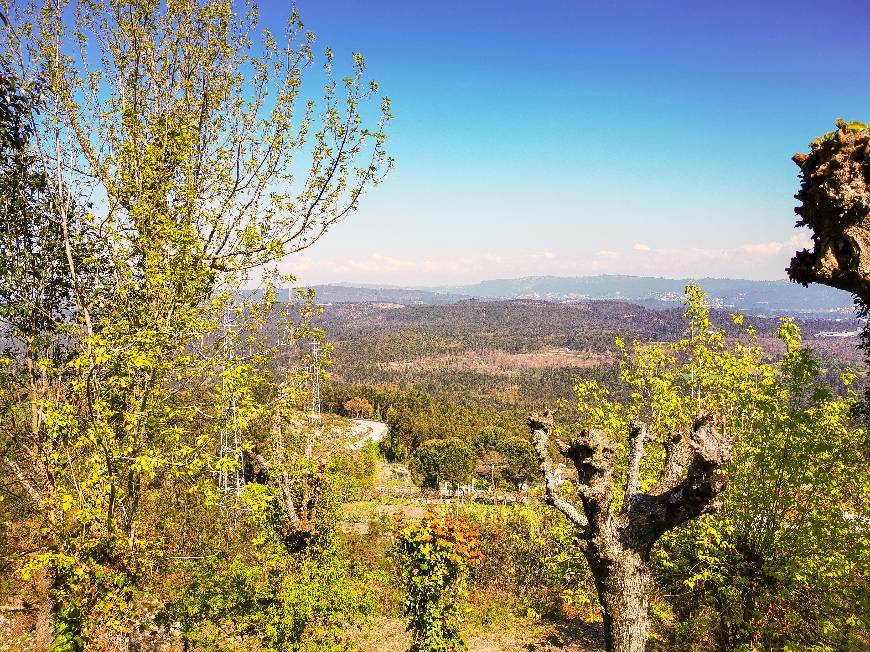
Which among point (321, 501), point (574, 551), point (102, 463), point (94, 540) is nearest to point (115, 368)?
point (102, 463)

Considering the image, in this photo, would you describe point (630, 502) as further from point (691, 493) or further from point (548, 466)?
point (548, 466)

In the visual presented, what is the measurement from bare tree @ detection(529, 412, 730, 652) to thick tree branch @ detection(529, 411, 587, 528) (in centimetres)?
1

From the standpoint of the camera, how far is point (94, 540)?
6621 millimetres

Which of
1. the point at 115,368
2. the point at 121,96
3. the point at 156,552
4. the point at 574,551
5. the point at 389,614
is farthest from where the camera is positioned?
the point at 389,614

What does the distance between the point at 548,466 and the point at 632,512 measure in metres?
1.36

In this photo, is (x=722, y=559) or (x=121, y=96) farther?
(x=722, y=559)

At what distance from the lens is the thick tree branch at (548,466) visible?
22.1 ft

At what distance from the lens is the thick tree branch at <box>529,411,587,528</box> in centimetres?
675

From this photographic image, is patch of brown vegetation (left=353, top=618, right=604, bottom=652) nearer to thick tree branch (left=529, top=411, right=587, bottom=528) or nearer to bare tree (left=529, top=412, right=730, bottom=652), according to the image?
bare tree (left=529, top=412, right=730, bottom=652)

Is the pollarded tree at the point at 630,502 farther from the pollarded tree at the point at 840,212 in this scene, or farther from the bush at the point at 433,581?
the bush at the point at 433,581

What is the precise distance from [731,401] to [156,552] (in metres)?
12.6

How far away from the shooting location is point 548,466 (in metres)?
6.92

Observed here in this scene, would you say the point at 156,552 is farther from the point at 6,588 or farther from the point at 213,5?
the point at 6,588

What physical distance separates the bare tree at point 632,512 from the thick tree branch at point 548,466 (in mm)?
15
